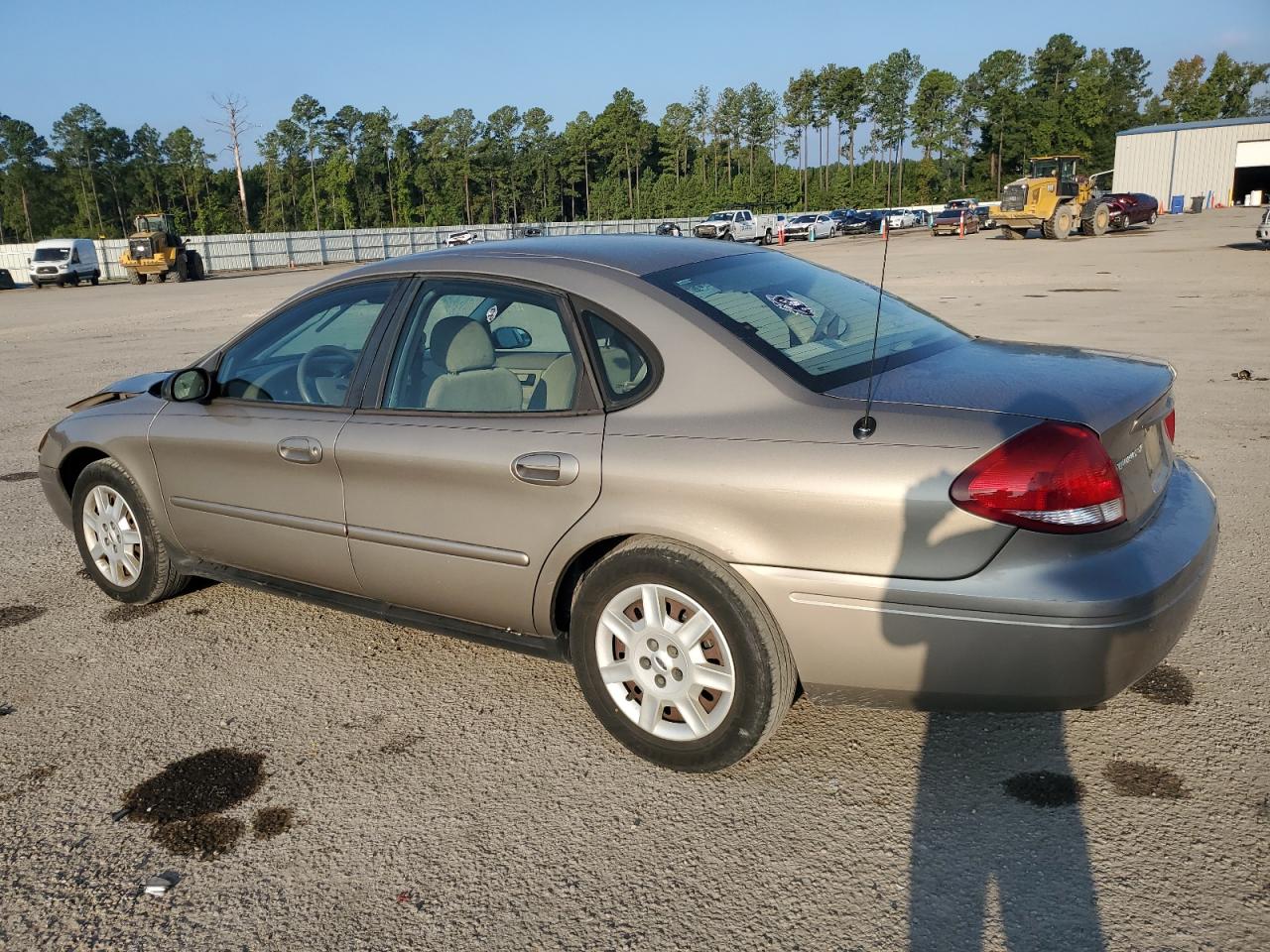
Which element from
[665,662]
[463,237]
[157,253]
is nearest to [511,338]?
[665,662]

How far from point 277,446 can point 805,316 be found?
2018 millimetres

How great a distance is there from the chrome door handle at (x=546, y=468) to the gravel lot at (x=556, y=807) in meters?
0.88

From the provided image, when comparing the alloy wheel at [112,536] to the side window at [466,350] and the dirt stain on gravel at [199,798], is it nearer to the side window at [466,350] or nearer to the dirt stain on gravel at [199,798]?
the dirt stain on gravel at [199,798]

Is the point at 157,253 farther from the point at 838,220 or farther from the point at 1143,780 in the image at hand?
the point at 1143,780

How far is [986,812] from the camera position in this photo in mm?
2812

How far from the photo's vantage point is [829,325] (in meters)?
3.38

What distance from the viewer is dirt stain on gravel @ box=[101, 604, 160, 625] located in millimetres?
4547

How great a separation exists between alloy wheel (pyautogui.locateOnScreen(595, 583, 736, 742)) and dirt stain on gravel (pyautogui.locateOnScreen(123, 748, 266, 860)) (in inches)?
45.4

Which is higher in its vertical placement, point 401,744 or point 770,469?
point 770,469

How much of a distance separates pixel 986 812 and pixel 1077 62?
124388 mm

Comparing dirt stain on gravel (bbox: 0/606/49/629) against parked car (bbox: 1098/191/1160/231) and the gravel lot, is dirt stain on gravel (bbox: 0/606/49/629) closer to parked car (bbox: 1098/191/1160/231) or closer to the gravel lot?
the gravel lot

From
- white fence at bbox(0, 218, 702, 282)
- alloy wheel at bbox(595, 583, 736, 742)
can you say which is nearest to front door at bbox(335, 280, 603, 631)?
alloy wheel at bbox(595, 583, 736, 742)

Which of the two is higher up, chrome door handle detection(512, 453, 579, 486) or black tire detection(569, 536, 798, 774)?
chrome door handle detection(512, 453, 579, 486)

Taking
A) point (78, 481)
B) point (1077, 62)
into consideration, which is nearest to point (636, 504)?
point (78, 481)
